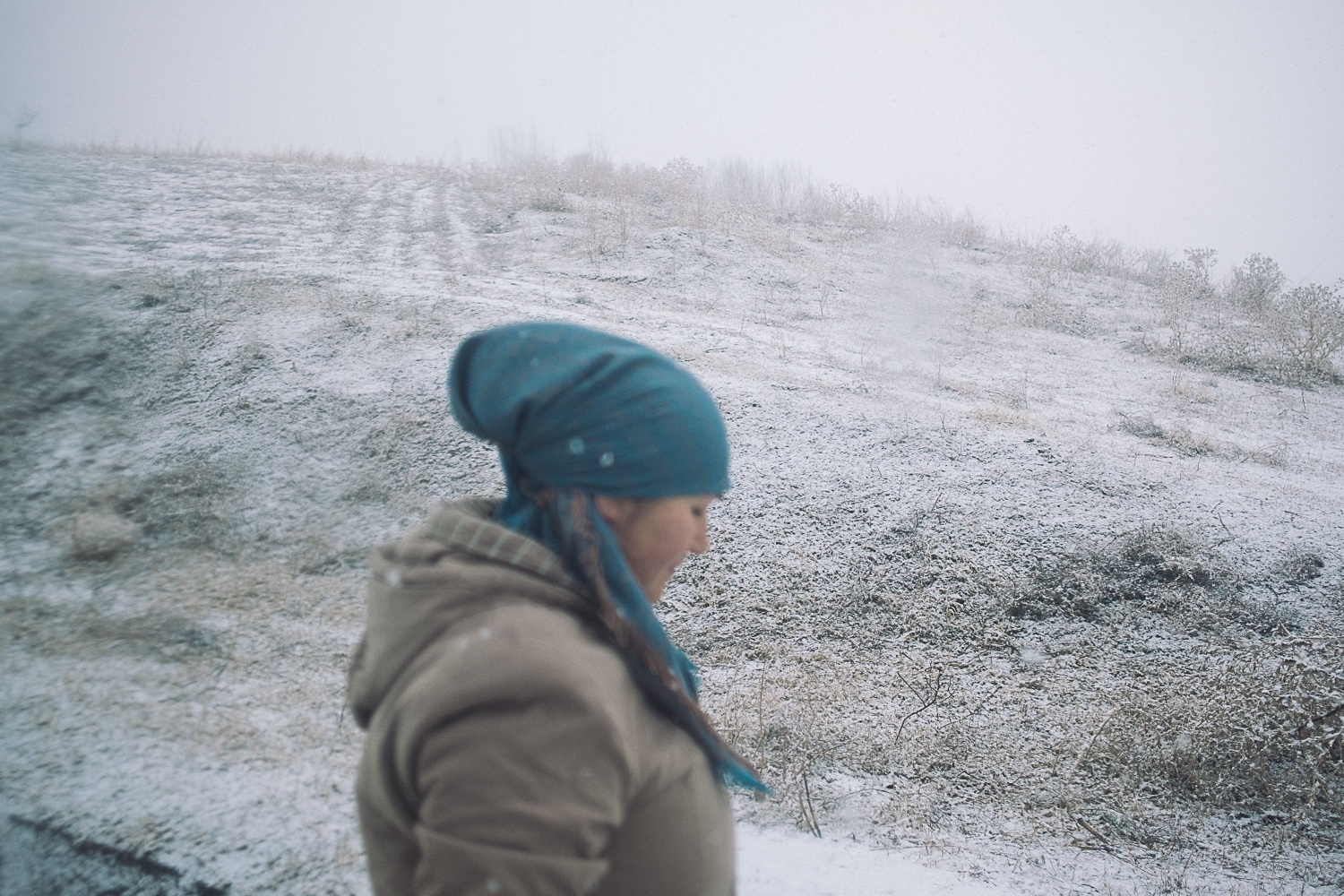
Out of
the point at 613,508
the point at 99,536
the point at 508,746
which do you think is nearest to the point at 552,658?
the point at 508,746

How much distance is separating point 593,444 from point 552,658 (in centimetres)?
31

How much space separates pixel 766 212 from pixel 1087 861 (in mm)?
10047

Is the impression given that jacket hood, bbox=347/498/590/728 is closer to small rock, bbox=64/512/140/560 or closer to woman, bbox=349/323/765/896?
woman, bbox=349/323/765/896

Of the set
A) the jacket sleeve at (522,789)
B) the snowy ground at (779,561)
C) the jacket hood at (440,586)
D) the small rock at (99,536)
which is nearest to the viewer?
the jacket sleeve at (522,789)

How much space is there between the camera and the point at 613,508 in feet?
3.57

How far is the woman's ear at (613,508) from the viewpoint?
1.07 m

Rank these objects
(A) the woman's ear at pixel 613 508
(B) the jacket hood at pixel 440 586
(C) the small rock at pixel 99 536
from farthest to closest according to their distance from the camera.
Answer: (C) the small rock at pixel 99 536, (A) the woman's ear at pixel 613 508, (B) the jacket hood at pixel 440 586

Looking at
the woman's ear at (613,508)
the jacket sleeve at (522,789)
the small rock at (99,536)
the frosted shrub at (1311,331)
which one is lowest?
the small rock at (99,536)

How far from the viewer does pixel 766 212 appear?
11.3 m

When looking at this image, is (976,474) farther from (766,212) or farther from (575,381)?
(766,212)

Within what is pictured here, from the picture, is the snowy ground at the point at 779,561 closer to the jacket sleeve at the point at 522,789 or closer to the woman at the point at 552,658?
the woman at the point at 552,658

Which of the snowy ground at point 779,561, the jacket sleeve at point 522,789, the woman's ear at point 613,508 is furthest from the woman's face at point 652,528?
the snowy ground at point 779,561

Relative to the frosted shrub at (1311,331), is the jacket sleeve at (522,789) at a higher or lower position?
lower

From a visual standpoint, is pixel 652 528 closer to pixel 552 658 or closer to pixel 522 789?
pixel 552 658
